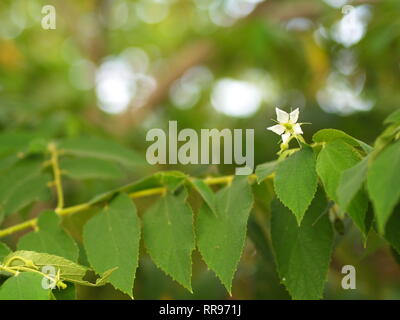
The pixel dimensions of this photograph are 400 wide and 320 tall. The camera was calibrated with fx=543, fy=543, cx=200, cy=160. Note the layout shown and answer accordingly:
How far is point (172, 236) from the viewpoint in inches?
29.9

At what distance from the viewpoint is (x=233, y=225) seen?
28.7 inches

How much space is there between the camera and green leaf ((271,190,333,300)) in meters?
0.74

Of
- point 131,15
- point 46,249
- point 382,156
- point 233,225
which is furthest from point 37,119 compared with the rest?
point 131,15

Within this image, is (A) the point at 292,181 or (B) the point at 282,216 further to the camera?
(B) the point at 282,216

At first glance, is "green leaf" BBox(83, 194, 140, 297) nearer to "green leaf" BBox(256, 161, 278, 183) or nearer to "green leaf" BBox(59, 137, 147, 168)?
"green leaf" BBox(256, 161, 278, 183)

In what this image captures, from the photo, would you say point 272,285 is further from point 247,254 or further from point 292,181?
point 292,181

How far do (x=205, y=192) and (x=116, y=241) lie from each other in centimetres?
14

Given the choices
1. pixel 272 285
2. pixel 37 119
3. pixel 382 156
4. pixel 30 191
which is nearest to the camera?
pixel 382 156

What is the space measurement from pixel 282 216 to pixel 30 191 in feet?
1.54

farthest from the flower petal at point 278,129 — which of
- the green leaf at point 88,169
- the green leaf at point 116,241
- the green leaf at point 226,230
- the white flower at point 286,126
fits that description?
the green leaf at point 88,169

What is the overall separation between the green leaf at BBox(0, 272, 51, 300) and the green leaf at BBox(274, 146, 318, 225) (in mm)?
294

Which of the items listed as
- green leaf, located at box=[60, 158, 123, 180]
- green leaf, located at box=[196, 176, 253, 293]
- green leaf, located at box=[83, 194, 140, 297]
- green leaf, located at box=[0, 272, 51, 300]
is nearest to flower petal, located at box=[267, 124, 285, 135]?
green leaf, located at box=[196, 176, 253, 293]

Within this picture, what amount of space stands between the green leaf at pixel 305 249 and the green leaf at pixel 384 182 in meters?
0.24

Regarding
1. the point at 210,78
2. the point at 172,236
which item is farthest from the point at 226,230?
the point at 210,78
